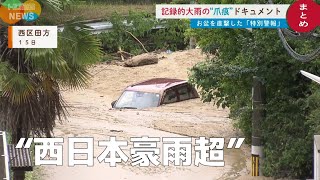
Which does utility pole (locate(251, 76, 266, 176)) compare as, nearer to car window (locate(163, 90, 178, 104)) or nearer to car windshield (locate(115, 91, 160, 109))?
car windshield (locate(115, 91, 160, 109))

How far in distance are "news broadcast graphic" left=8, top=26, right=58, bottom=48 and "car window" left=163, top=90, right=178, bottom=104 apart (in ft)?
30.0

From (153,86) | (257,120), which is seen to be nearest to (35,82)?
(257,120)

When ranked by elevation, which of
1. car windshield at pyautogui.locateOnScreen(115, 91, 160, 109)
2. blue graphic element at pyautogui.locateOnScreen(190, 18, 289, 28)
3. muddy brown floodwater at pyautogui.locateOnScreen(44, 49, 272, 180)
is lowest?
muddy brown floodwater at pyautogui.locateOnScreen(44, 49, 272, 180)

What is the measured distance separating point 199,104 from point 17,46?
11.0 meters

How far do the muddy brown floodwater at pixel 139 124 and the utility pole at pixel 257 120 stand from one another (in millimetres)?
357

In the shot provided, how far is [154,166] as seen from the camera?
46.9 feet

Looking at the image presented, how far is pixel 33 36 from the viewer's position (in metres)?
10.8

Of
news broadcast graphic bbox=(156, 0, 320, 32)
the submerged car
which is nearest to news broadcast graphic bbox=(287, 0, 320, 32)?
news broadcast graphic bbox=(156, 0, 320, 32)

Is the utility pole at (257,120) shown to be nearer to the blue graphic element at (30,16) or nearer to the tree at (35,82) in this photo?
the tree at (35,82)

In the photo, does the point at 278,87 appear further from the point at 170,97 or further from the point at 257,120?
the point at 170,97

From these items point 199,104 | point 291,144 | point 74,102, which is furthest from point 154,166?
point 74,102

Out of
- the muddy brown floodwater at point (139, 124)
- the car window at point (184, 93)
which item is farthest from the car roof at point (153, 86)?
the muddy brown floodwater at point (139, 124)

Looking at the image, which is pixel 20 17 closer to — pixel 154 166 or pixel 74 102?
pixel 154 166

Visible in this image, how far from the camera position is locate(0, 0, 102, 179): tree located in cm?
1071
